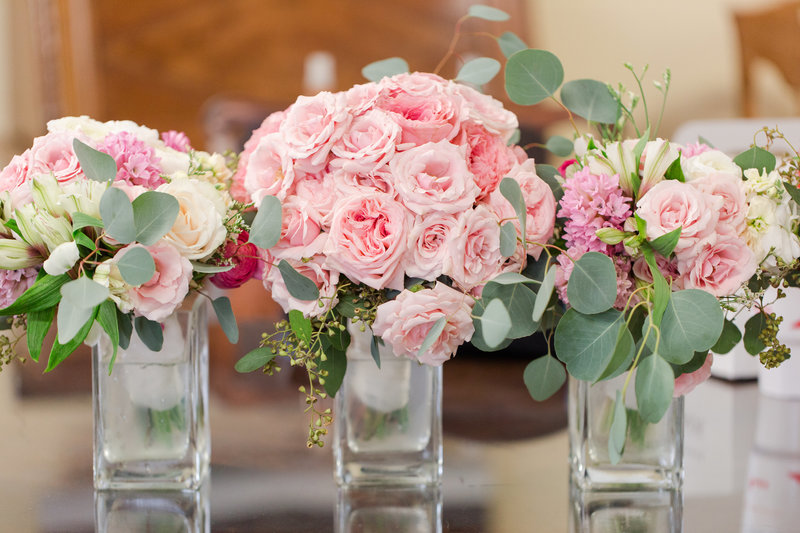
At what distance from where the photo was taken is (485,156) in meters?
0.66

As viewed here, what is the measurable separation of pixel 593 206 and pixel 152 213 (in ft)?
1.02

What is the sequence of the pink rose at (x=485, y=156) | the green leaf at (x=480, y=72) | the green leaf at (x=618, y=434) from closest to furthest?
the green leaf at (x=618, y=434) < the pink rose at (x=485, y=156) < the green leaf at (x=480, y=72)

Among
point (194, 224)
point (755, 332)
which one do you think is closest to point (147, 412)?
point (194, 224)

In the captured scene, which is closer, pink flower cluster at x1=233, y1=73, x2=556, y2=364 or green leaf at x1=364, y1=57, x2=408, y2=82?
pink flower cluster at x1=233, y1=73, x2=556, y2=364

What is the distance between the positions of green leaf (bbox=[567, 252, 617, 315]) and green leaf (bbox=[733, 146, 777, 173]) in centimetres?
19

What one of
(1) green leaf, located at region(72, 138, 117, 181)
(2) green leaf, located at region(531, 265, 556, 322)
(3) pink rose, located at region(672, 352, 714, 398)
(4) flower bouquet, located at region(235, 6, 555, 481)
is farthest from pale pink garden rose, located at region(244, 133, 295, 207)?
(3) pink rose, located at region(672, 352, 714, 398)

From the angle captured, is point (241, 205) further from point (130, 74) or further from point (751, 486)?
point (130, 74)

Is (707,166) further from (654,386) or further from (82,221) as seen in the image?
(82,221)

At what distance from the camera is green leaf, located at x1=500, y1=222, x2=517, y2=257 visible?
1.97ft

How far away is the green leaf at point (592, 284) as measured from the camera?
59 cm

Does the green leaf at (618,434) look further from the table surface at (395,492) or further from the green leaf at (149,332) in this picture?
the green leaf at (149,332)

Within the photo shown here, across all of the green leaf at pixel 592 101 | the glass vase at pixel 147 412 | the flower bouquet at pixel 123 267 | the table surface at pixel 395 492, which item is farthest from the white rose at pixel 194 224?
the green leaf at pixel 592 101

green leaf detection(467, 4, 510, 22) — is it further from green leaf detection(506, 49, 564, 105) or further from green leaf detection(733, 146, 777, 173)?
green leaf detection(733, 146, 777, 173)

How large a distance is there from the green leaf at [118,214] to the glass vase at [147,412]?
15 centimetres
